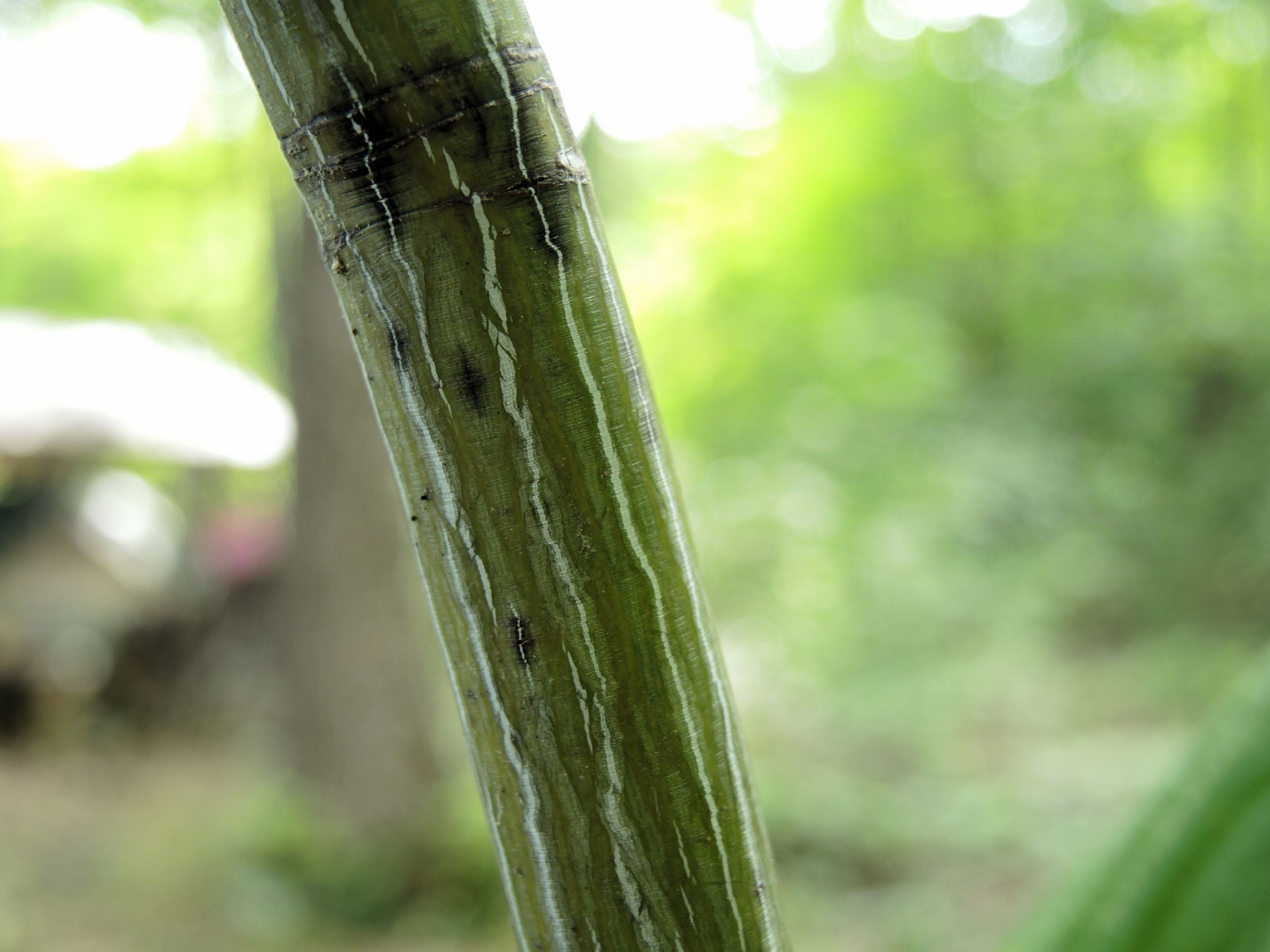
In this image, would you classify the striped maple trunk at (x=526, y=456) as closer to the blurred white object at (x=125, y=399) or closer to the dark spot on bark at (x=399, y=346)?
the dark spot on bark at (x=399, y=346)

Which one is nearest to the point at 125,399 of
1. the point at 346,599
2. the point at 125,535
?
the point at 125,535

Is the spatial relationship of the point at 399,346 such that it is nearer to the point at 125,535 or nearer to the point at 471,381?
the point at 471,381

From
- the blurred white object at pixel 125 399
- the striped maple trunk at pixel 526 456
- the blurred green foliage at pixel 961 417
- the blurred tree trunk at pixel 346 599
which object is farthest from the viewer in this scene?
the blurred white object at pixel 125 399

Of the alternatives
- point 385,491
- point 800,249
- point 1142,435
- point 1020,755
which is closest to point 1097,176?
point 1142,435

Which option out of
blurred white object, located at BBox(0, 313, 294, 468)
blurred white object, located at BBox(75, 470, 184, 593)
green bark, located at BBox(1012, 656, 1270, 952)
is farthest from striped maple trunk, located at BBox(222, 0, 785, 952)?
blurred white object, located at BBox(75, 470, 184, 593)

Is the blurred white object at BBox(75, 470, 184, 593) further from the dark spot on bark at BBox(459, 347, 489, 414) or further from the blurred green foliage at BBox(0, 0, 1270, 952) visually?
the dark spot on bark at BBox(459, 347, 489, 414)

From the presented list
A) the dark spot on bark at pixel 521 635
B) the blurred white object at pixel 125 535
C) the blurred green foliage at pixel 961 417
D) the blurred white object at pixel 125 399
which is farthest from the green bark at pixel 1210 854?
the blurred white object at pixel 125 535
